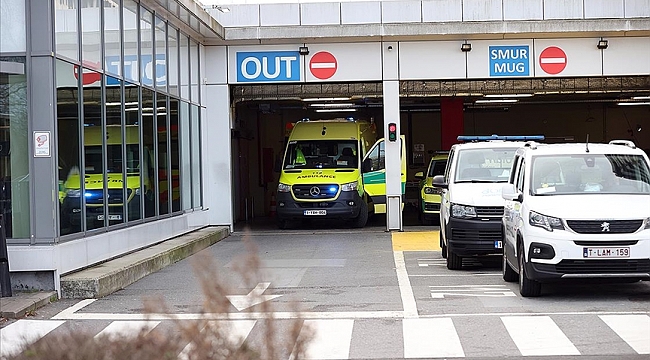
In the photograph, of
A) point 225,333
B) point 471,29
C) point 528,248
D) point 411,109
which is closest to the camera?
point 225,333

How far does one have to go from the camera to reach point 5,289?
12.2 m

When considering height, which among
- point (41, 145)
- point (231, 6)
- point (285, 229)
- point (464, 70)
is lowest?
point (285, 229)

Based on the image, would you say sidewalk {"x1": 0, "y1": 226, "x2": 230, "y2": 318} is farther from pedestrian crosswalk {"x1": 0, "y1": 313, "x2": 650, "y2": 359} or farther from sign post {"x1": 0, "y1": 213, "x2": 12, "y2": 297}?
pedestrian crosswalk {"x1": 0, "y1": 313, "x2": 650, "y2": 359}

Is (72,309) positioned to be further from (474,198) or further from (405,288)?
(474,198)

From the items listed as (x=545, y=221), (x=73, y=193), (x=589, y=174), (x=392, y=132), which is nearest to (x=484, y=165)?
(x=589, y=174)

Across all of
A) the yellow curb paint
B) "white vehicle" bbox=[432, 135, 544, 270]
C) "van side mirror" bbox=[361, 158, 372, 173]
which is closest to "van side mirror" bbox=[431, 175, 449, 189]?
"white vehicle" bbox=[432, 135, 544, 270]

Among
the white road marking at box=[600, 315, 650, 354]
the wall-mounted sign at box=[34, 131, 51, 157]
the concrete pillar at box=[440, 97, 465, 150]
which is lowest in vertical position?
the white road marking at box=[600, 315, 650, 354]

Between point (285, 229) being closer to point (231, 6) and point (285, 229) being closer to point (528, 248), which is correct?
Result: point (231, 6)

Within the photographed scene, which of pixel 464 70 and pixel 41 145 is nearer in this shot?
pixel 41 145

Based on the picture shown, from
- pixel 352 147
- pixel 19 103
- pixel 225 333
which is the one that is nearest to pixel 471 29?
pixel 352 147

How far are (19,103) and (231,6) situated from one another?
12645 mm

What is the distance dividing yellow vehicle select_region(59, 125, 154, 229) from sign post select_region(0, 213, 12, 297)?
1257mm

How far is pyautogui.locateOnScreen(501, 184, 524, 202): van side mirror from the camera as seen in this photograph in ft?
42.4

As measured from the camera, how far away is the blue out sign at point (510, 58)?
24.9 meters
